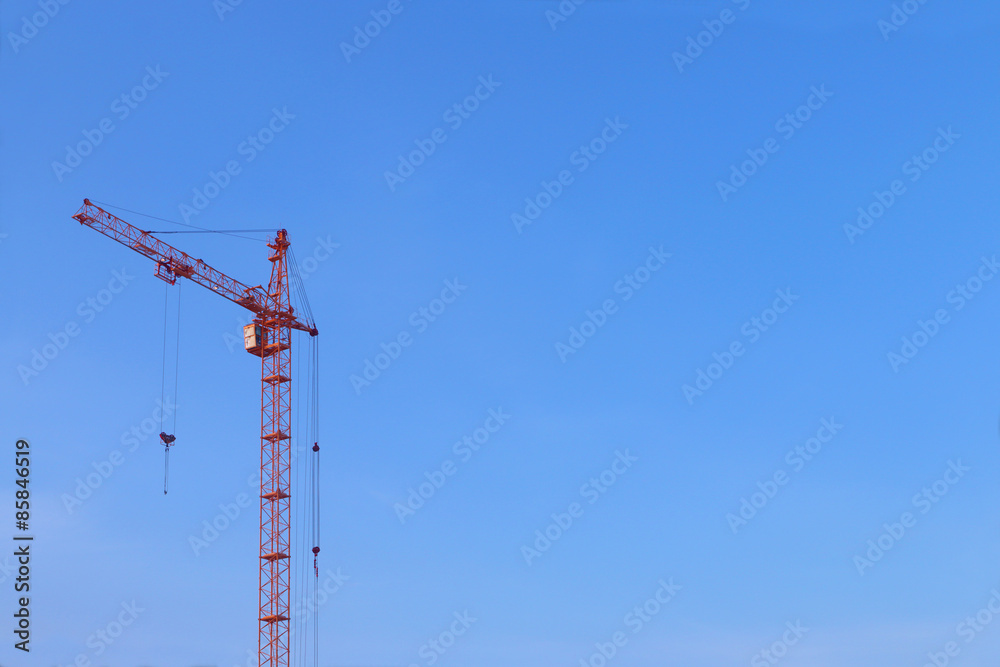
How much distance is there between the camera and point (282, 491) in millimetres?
106938

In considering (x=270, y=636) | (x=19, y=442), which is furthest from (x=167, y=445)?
(x=19, y=442)

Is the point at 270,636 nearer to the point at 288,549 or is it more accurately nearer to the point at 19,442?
the point at 288,549

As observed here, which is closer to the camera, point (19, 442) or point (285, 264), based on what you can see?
point (19, 442)

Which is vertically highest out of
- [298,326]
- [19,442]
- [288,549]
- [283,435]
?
[298,326]

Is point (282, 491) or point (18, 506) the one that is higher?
point (282, 491)

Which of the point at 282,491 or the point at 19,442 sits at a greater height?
the point at 282,491

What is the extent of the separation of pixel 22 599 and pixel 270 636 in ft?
121

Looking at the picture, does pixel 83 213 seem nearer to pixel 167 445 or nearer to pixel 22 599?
pixel 167 445

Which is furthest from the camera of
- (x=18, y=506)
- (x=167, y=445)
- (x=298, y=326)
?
(x=298, y=326)

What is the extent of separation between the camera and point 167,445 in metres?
98.4

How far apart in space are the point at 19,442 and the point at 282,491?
3836 cm

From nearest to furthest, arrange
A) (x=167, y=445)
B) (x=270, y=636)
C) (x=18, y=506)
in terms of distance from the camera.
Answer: (x=18, y=506), (x=167, y=445), (x=270, y=636)

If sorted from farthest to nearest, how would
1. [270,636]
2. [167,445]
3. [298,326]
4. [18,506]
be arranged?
[298,326]
[270,636]
[167,445]
[18,506]

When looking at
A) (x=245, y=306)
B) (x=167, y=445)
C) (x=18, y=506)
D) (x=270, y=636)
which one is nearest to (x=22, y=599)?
(x=18, y=506)
